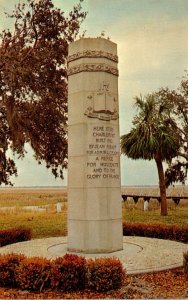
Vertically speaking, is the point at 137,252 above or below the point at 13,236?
below

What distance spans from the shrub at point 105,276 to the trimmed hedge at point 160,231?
730 centimetres

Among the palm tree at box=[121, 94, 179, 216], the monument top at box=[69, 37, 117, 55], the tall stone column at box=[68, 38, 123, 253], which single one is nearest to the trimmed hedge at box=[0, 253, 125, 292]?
the tall stone column at box=[68, 38, 123, 253]

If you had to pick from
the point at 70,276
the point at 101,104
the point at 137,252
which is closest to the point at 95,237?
the point at 137,252

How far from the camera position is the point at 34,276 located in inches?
338

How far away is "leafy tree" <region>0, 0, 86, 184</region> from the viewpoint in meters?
18.9

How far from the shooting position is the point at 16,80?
17.7 metres

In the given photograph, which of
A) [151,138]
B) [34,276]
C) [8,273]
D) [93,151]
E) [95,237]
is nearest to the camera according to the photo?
[34,276]

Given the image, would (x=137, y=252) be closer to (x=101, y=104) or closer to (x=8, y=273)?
(x=8, y=273)

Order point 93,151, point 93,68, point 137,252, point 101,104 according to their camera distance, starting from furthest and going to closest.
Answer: point 93,68
point 101,104
point 93,151
point 137,252

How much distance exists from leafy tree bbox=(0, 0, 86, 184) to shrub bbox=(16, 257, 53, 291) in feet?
33.8

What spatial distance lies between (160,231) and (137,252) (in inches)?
160

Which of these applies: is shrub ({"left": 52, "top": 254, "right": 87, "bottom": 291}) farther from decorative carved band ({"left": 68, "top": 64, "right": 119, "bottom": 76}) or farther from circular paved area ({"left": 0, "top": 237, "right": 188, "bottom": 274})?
decorative carved band ({"left": 68, "top": 64, "right": 119, "bottom": 76})

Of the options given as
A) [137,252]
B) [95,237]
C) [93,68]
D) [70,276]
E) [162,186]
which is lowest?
[137,252]

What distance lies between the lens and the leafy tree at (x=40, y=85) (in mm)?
18875
